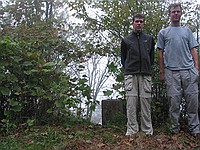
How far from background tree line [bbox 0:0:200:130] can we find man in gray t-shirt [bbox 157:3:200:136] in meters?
0.56

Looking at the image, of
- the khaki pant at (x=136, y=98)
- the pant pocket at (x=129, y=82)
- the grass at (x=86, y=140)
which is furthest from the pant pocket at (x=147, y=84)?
the grass at (x=86, y=140)

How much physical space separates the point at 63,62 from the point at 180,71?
75.2 inches

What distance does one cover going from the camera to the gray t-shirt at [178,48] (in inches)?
159

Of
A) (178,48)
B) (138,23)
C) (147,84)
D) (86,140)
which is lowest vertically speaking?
(86,140)

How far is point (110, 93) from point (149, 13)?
1.39m

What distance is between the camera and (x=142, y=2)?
4.84 m

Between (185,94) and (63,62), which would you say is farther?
(63,62)

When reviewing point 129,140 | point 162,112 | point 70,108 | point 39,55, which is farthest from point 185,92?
point 39,55

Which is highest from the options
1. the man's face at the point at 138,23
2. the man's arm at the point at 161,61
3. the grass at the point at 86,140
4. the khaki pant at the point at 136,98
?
the man's face at the point at 138,23

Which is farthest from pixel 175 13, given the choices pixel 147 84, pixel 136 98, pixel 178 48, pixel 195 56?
pixel 136 98

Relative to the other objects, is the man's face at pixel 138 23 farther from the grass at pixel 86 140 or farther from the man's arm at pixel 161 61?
the grass at pixel 86 140

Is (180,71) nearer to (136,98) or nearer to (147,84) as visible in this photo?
(147,84)

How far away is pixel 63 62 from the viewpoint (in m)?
5.03

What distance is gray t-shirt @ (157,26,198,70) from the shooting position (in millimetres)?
4035
